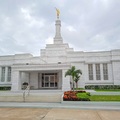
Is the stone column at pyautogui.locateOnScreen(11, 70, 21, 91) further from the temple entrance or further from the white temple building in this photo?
the temple entrance

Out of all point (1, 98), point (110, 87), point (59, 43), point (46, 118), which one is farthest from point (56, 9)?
point (46, 118)

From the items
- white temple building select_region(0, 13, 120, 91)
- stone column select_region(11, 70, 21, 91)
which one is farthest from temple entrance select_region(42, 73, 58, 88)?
stone column select_region(11, 70, 21, 91)

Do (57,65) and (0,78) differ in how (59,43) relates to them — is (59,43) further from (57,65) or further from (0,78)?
(0,78)

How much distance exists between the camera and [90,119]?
7504 millimetres

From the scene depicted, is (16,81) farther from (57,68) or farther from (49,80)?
(57,68)

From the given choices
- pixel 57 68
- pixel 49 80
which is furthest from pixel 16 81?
pixel 57 68

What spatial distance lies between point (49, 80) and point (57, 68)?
524 cm

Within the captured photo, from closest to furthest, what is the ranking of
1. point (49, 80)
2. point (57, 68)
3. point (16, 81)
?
point (57, 68)
point (16, 81)
point (49, 80)

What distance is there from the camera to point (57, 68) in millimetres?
23125

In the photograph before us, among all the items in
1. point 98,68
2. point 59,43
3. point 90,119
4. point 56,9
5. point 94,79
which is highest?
point 56,9

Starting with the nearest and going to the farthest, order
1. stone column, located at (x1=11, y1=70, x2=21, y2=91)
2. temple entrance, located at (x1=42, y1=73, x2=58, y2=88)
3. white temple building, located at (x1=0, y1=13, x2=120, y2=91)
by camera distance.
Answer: stone column, located at (x1=11, y1=70, x2=21, y2=91) < white temple building, located at (x1=0, y1=13, x2=120, y2=91) < temple entrance, located at (x1=42, y1=73, x2=58, y2=88)

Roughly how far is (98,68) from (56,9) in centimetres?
1701

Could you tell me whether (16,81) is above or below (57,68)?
below

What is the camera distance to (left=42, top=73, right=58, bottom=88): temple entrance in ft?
89.1
